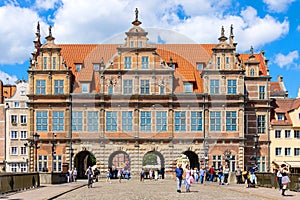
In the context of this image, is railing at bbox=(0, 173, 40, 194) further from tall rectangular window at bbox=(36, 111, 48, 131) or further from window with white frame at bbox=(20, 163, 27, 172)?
window with white frame at bbox=(20, 163, 27, 172)

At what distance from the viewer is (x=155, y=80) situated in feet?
209

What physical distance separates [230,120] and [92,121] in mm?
15022

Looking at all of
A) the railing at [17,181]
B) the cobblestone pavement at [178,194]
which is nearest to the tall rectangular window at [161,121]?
the railing at [17,181]

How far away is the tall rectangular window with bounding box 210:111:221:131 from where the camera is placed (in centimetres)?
6384

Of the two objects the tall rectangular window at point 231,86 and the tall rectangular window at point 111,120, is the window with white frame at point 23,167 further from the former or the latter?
the tall rectangular window at point 231,86

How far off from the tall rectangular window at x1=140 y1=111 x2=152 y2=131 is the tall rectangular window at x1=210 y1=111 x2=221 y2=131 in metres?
6.70

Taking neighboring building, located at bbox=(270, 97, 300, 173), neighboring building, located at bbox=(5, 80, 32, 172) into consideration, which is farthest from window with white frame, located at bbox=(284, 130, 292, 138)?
A: neighboring building, located at bbox=(5, 80, 32, 172)

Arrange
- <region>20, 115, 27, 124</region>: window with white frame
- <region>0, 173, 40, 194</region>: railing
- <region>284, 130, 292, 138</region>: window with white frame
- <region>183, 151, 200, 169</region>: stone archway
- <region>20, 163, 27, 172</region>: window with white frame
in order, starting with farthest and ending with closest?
<region>20, 115, 27, 124</region>: window with white frame < <region>20, 163, 27, 172</region>: window with white frame < <region>284, 130, 292, 138</region>: window with white frame < <region>183, 151, 200, 169</region>: stone archway < <region>0, 173, 40, 194</region>: railing

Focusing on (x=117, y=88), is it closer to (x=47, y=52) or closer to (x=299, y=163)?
(x=47, y=52)

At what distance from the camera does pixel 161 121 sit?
6372 cm

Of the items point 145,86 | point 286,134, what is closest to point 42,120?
point 145,86

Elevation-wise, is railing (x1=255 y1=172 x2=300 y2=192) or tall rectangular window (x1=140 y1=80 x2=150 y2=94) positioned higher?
tall rectangular window (x1=140 y1=80 x2=150 y2=94)

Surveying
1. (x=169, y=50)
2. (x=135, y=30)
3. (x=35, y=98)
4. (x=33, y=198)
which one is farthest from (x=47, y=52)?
(x=33, y=198)

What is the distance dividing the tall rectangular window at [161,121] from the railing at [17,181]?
85.4ft
